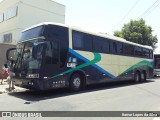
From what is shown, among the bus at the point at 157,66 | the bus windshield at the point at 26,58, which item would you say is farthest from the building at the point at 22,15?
the bus windshield at the point at 26,58

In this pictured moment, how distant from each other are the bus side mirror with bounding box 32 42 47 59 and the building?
18.8 meters

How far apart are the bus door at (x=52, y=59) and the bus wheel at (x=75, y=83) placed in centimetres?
139

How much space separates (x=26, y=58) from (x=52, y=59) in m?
1.25

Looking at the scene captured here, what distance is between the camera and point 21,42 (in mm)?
11938

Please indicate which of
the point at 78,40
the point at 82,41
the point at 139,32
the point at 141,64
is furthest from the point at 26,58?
the point at 139,32

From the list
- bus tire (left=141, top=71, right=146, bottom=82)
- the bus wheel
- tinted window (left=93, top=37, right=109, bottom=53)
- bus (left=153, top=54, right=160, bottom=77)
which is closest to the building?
bus (left=153, top=54, right=160, bottom=77)

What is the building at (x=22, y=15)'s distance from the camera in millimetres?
30828

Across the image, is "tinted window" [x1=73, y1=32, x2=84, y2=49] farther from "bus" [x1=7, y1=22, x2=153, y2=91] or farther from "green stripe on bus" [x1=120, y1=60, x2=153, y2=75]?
"green stripe on bus" [x1=120, y1=60, x2=153, y2=75]

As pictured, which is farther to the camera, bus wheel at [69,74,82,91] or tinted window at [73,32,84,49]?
tinted window at [73,32,84,49]

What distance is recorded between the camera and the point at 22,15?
1216 inches

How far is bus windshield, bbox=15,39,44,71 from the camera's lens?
10584 mm

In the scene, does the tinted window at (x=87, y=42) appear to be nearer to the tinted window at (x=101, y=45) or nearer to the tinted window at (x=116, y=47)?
the tinted window at (x=101, y=45)

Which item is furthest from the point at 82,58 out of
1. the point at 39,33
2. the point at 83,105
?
the point at 83,105

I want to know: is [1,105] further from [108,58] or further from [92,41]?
[108,58]
